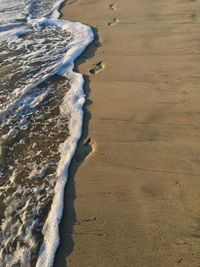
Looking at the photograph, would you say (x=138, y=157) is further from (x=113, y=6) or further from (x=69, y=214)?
(x=113, y=6)

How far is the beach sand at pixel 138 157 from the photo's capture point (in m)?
2.78

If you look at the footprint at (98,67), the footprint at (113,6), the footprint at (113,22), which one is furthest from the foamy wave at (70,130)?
the footprint at (113,6)

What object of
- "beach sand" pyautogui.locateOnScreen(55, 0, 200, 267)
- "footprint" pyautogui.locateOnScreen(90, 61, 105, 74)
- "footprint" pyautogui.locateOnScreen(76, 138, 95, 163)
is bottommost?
"footprint" pyautogui.locateOnScreen(90, 61, 105, 74)

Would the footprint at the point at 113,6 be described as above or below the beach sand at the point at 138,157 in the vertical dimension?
below

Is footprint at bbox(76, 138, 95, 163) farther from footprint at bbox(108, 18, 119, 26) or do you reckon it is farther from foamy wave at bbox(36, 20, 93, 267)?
footprint at bbox(108, 18, 119, 26)

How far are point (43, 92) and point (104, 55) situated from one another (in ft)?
3.77

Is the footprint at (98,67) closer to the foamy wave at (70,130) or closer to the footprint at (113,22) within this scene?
the foamy wave at (70,130)

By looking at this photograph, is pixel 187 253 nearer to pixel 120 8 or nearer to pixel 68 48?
pixel 68 48

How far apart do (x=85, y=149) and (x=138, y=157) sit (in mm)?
512

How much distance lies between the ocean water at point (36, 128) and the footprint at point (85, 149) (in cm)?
7

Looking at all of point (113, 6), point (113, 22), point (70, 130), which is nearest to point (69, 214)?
point (70, 130)

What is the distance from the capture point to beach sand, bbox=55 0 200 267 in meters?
2.78

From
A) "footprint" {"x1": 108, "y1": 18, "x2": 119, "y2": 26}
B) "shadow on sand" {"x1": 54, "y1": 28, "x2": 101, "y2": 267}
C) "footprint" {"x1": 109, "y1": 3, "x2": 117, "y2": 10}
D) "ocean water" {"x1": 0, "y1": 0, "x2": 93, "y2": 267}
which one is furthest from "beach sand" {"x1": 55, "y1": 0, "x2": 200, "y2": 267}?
"footprint" {"x1": 109, "y1": 3, "x2": 117, "y2": 10}

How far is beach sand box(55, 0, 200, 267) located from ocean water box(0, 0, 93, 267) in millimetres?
129
